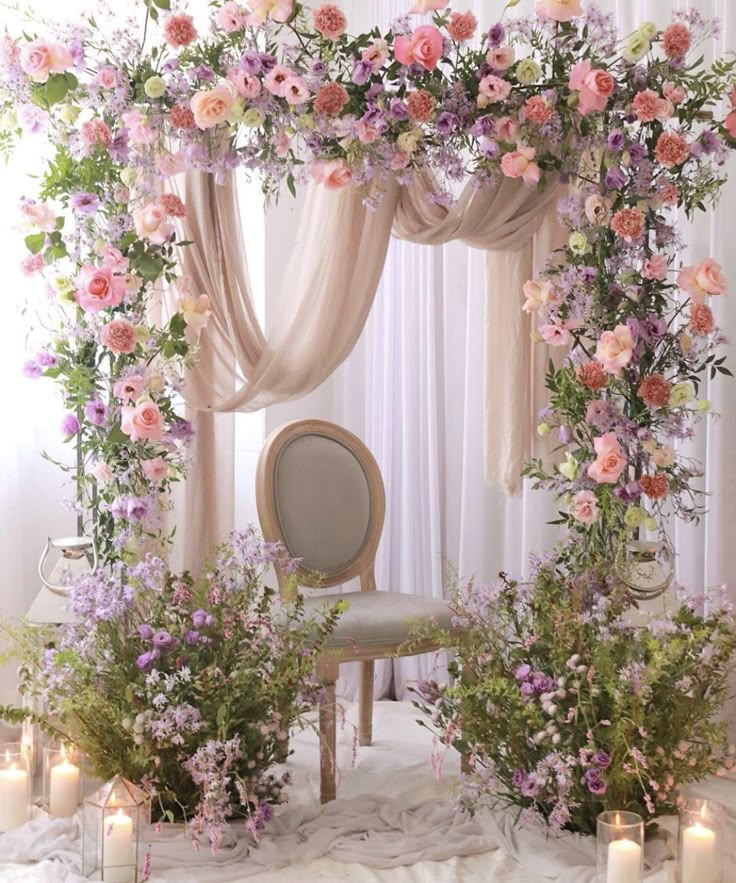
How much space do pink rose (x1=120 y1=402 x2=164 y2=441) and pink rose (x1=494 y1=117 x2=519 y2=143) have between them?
1103 mm

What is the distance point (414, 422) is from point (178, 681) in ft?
5.68

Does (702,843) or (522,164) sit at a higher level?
(522,164)

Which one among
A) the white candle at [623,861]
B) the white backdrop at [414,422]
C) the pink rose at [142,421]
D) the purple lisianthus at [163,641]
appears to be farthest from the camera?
the white backdrop at [414,422]

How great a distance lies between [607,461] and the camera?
3.02m

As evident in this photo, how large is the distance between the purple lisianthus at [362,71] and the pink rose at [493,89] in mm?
290

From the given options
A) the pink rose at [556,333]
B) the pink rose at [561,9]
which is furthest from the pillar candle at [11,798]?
the pink rose at [561,9]

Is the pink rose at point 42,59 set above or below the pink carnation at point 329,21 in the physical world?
below

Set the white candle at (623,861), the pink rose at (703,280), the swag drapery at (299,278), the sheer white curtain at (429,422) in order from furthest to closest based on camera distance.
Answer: the sheer white curtain at (429,422) → the swag drapery at (299,278) → the pink rose at (703,280) → the white candle at (623,861)

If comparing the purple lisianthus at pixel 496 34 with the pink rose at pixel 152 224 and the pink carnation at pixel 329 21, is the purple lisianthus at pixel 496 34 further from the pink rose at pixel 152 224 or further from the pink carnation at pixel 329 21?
the pink rose at pixel 152 224

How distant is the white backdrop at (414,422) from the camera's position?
3439 millimetres

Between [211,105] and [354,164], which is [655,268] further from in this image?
[211,105]

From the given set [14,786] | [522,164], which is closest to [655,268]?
[522,164]

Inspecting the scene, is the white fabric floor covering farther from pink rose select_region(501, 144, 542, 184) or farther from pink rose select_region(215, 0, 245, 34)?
pink rose select_region(215, 0, 245, 34)

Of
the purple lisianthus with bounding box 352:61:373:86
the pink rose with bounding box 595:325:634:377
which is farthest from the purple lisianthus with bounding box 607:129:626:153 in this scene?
the purple lisianthus with bounding box 352:61:373:86
